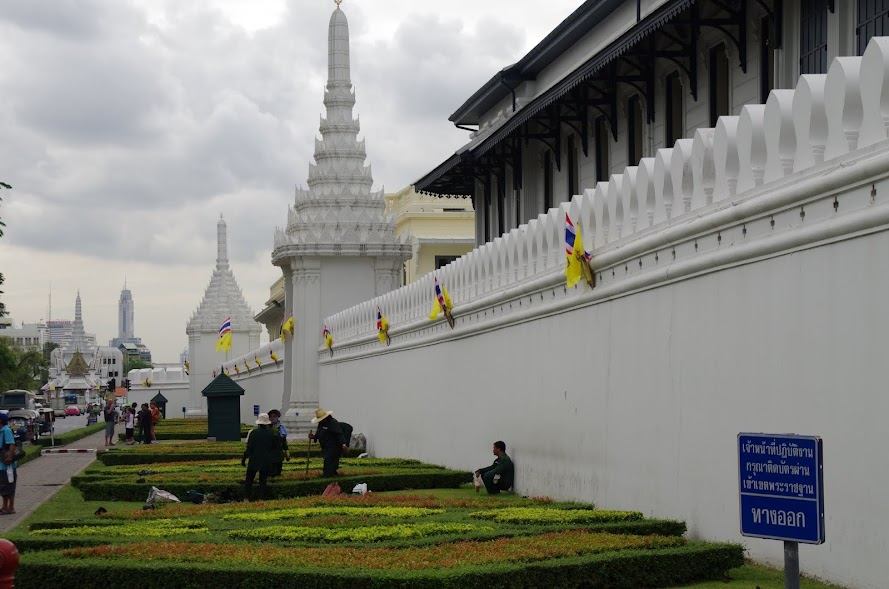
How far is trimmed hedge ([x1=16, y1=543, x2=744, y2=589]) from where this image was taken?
1000cm

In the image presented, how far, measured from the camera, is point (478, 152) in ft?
99.6

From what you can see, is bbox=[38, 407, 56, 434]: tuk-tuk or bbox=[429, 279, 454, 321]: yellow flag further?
bbox=[38, 407, 56, 434]: tuk-tuk

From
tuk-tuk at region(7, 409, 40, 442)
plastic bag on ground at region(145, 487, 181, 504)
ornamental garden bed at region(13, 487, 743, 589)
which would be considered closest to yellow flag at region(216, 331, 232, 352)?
tuk-tuk at region(7, 409, 40, 442)

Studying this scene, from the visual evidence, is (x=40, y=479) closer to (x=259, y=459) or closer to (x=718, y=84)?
(x=259, y=459)

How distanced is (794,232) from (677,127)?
11170 mm

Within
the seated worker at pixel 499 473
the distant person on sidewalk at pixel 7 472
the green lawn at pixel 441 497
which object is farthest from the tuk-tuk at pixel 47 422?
the seated worker at pixel 499 473

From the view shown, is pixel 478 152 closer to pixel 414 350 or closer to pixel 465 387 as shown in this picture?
pixel 414 350

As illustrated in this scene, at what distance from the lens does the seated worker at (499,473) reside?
19266 mm

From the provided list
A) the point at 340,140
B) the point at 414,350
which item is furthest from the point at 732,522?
the point at 340,140

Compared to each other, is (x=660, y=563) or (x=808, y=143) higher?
(x=808, y=143)

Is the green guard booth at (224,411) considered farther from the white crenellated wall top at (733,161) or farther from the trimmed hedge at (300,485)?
the white crenellated wall top at (733,161)

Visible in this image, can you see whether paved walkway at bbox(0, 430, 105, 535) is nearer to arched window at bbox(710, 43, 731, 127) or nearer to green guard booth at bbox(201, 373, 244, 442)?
green guard booth at bbox(201, 373, 244, 442)

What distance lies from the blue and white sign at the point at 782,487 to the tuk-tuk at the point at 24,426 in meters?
26.8

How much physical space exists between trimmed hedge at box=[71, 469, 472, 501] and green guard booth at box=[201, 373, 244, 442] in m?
20.1
